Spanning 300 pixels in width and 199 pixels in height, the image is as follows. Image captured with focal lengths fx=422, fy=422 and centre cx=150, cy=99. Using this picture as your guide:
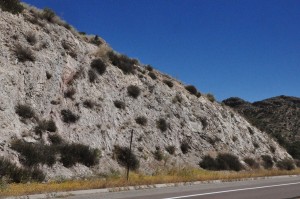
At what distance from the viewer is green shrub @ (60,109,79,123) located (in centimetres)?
2573

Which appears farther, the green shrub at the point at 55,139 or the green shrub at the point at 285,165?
the green shrub at the point at 285,165

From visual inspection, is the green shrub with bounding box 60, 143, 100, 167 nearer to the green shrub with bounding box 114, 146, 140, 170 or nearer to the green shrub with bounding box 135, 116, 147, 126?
the green shrub with bounding box 114, 146, 140, 170

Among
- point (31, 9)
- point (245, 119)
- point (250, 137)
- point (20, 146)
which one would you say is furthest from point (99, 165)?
point (245, 119)

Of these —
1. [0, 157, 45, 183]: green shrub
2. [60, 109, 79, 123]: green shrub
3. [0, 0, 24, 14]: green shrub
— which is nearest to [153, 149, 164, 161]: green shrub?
[60, 109, 79, 123]: green shrub

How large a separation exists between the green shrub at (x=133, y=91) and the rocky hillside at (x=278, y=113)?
38501mm

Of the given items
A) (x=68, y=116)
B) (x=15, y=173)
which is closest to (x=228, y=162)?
(x=68, y=116)

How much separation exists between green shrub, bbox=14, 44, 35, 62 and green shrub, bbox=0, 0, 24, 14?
4.28 m

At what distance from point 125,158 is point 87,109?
4159 millimetres

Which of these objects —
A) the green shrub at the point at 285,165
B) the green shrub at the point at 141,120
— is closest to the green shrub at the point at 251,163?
the green shrub at the point at 285,165

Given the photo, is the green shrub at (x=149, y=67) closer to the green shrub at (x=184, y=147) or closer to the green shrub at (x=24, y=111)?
the green shrub at (x=184, y=147)

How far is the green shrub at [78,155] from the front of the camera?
2266 cm

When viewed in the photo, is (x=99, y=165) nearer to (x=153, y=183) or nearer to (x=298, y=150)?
(x=153, y=183)

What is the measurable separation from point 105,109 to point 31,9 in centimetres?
1015

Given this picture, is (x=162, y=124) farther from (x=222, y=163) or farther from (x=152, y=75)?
(x=152, y=75)
